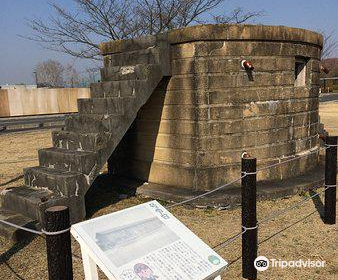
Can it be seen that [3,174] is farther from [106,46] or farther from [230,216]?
[230,216]

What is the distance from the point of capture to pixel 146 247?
2779 mm

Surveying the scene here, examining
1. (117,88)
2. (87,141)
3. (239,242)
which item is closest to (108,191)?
(87,141)

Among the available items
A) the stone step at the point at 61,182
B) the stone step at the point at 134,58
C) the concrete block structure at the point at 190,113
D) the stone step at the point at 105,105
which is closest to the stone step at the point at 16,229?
the concrete block structure at the point at 190,113

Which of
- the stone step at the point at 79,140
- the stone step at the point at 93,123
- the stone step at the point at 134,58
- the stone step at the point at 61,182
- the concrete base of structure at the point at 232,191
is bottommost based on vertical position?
the concrete base of structure at the point at 232,191

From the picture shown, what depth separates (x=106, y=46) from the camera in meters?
8.12

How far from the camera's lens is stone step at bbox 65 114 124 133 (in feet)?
20.1

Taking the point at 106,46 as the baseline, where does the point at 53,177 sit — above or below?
below

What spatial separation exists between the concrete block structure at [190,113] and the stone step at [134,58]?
19 millimetres

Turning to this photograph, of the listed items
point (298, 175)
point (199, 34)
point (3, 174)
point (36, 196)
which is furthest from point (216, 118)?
point (3, 174)

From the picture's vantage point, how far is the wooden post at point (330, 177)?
5.28 metres

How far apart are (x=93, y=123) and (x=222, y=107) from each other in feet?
7.54

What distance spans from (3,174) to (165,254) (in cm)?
857

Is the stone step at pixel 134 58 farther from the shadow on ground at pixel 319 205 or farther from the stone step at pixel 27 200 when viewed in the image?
the shadow on ground at pixel 319 205

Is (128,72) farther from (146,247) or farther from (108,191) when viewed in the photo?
(146,247)
